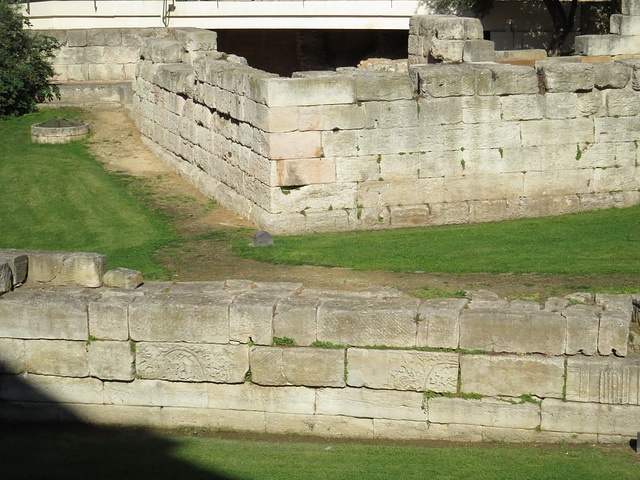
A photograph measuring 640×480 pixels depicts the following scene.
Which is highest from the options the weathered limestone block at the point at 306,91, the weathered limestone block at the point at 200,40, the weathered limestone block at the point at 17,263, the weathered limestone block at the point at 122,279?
the weathered limestone block at the point at 200,40

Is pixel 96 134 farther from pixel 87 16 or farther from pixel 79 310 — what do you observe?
pixel 79 310

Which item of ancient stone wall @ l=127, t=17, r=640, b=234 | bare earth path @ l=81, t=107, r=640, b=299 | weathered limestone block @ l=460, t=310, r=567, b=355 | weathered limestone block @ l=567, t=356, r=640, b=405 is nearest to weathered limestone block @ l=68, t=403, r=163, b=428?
bare earth path @ l=81, t=107, r=640, b=299

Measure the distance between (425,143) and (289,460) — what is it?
7.11 metres

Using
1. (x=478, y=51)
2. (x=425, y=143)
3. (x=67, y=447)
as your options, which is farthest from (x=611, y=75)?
(x=67, y=447)

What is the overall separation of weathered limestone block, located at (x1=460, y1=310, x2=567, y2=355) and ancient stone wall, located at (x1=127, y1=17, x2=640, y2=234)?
5.62 m

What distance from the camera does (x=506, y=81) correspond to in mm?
15055

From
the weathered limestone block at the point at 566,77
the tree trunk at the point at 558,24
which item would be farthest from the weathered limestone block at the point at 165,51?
the tree trunk at the point at 558,24

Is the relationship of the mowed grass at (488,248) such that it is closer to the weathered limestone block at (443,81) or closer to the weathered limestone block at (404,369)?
the weathered limestone block at (443,81)

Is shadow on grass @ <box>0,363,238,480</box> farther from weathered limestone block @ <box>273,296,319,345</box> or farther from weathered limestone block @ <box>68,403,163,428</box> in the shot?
weathered limestone block @ <box>273,296,319,345</box>

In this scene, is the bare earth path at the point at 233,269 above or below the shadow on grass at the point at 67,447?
above

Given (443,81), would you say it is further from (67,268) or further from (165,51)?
(165,51)

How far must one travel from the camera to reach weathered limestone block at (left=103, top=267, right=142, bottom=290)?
1070cm

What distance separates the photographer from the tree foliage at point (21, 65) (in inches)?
862

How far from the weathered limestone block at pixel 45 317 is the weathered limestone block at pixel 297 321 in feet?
6.77
